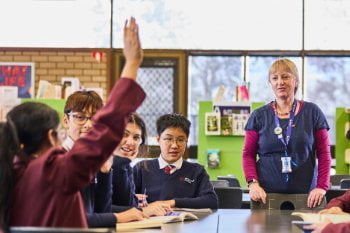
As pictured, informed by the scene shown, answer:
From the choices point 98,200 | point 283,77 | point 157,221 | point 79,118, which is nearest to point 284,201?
point 283,77

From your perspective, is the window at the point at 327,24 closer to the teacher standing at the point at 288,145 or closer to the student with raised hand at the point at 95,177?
the teacher standing at the point at 288,145

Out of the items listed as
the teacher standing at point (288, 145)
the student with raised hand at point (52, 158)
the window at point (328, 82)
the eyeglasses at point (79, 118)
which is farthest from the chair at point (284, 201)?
the window at point (328, 82)

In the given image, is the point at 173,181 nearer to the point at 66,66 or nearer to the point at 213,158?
the point at 213,158

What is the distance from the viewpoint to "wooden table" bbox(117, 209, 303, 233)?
2.76 metres

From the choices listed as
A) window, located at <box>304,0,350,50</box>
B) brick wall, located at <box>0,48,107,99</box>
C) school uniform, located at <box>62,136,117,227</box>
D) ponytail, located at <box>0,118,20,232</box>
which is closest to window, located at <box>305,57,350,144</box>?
window, located at <box>304,0,350,50</box>

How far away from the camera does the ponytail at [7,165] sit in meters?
1.81

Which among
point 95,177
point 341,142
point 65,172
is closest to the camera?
point 65,172

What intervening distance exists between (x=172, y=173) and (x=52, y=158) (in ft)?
6.78

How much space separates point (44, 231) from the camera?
1.55m

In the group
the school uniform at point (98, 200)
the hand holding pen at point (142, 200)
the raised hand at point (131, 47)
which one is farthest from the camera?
the hand holding pen at point (142, 200)

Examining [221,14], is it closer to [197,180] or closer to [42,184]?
[197,180]

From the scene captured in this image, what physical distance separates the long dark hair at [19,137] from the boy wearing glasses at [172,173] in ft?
6.35

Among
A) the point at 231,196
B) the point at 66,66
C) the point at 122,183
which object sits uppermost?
the point at 66,66

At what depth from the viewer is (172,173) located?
3.83 metres
